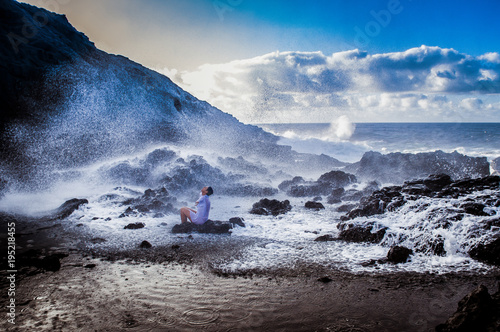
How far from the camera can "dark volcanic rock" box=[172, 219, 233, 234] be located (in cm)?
867

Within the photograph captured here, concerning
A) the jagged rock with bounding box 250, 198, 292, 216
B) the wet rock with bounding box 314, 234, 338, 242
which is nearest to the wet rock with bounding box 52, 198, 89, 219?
the jagged rock with bounding box 250, 198, 292, 216

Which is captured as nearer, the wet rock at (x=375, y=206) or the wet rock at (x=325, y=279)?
the wet rock at (x=325, y=279)

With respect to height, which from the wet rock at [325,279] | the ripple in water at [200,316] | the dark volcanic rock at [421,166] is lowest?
the ripple in water at [200,316]

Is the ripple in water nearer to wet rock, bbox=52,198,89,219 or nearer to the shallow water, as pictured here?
the shallow water

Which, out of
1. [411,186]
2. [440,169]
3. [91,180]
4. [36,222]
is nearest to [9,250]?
[36,222]

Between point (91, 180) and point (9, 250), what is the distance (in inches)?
350

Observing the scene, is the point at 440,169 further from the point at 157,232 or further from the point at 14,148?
the point at 14,148

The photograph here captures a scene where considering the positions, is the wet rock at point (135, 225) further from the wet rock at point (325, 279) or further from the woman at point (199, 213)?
the wet rock at point (325, 279)

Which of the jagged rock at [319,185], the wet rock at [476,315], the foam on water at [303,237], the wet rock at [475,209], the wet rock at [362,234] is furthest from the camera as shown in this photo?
the jagged rock at [319,185]

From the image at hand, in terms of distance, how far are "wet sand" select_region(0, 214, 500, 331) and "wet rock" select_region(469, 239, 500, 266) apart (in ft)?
1.94

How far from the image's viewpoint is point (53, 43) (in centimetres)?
1947

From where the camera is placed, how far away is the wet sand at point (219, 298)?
152 inches

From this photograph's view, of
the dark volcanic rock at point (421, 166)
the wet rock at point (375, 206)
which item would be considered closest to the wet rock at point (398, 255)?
the wet rock at point (375, 206)

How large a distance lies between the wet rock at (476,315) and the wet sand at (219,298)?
16.0 inches
